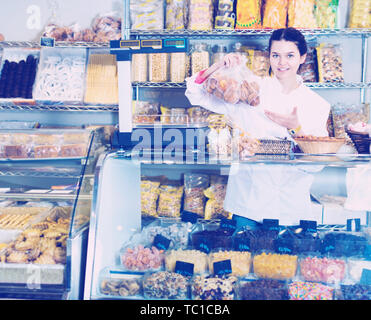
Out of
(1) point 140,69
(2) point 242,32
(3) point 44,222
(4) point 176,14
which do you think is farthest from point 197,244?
(4) point 176,14

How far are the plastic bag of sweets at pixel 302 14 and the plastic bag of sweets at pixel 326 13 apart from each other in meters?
0.05

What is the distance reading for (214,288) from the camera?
1.44 m

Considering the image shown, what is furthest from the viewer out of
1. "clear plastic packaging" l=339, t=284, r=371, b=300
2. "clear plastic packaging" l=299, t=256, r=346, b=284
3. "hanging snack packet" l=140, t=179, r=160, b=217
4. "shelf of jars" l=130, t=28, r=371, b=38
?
"shelf of jars" l=130, t=28, r=371, b=38

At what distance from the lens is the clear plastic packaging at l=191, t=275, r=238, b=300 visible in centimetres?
142

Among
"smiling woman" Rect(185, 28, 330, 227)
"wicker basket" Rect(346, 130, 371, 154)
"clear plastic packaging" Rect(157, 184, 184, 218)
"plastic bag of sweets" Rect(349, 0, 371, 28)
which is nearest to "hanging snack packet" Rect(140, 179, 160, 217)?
"clear plastic packaging" Rect(157, 184, 184, 218)

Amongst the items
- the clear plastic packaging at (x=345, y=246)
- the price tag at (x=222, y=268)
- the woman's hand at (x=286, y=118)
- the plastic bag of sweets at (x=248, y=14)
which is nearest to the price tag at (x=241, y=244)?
the price tag at (x=222, y=268)

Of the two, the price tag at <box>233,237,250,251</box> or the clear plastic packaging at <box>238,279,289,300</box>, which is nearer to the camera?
the clear plastic packaging at <box>238,279,289,300</box>

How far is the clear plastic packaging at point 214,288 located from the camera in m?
1.42

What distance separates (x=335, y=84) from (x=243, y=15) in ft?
2.97

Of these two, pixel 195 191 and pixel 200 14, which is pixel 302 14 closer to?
pixel 200 14

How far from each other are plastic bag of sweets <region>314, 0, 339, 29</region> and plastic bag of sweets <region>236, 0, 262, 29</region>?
0.47 meters

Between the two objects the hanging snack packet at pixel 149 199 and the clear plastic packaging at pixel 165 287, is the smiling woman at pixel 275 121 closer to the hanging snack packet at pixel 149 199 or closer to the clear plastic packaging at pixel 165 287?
the clear plastic packaging at pixel 165 287

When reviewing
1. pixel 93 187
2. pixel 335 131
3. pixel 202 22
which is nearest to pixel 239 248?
pixel 93 187

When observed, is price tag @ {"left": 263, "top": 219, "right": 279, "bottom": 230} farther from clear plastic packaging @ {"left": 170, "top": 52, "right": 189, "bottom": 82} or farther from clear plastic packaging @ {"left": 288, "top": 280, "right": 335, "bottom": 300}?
clear plastic packaging @ {"left": 170, "top": 52, "right": 189, "bottom": 82}
